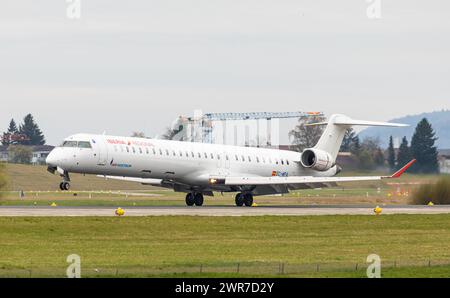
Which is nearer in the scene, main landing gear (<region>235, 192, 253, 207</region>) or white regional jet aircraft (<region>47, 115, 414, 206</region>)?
white regional jet aircraft (<region>47, 115, 414, 206</region>)

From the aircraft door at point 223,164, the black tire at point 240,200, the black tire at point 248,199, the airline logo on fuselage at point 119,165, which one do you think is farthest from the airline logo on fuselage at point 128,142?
the black tire at point 248,199

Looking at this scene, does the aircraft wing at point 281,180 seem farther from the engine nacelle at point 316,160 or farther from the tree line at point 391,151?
the tree line at point 391,151

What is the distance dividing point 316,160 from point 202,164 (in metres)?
8.68

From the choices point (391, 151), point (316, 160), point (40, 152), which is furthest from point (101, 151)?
point (40, 152)

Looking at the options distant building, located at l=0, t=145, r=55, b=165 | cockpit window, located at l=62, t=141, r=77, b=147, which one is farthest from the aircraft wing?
distant building, located at l=0, t=145, r=55, b=165

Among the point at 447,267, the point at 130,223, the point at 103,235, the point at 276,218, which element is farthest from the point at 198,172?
the point at 447,267

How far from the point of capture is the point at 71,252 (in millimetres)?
37562

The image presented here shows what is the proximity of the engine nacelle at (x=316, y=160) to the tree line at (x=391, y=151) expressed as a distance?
237 inches

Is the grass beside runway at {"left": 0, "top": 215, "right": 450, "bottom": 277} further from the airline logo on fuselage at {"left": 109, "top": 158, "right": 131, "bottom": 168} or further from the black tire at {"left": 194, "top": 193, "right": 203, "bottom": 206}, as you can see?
the black tire at {"left": 194, "top": 193, "right": 203, "bottom": 206}

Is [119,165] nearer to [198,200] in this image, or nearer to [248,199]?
[198,200]

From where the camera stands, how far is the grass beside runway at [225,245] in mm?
32094

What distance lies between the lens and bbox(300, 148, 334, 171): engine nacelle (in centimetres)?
7394

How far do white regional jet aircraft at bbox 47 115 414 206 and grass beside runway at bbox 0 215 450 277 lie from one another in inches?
491
